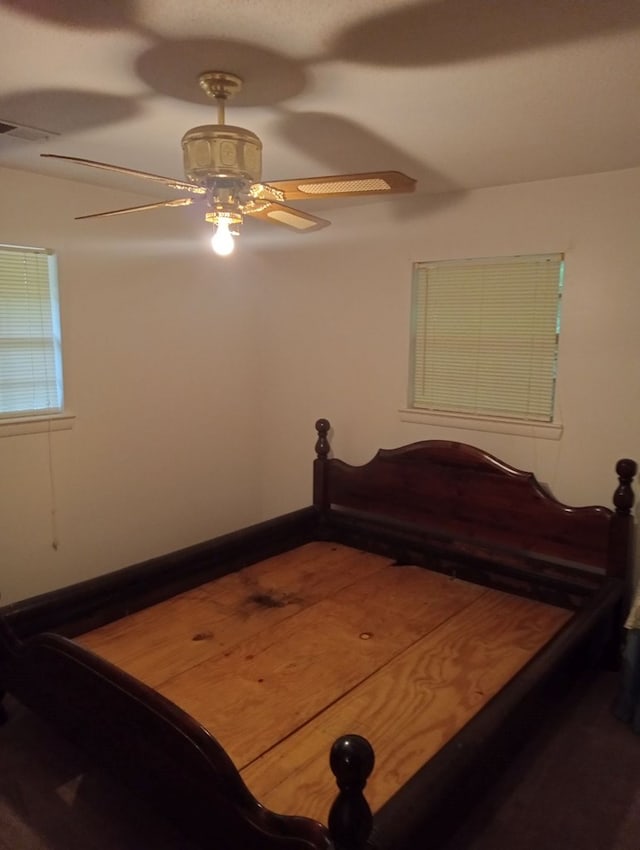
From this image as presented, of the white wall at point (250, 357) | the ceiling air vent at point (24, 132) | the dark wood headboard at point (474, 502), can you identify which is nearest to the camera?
the ceiling air vent at point (24, 132)

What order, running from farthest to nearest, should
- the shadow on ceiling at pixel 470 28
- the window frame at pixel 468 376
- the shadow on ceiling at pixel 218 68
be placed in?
the window frame at pixel 468 376
the shadow on ceiling at pixel 218 68
the shadow on ceiling at pixel 470 28

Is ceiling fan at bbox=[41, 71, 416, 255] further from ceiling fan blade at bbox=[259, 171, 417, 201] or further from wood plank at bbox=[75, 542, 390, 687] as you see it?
wood plank at bbox=[75, 542, 390, 687]

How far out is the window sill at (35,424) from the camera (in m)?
2.99

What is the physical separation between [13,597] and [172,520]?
1008 millimetres

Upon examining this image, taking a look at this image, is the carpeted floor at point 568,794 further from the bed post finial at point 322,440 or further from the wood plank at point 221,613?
the bed post finial at point 322,440

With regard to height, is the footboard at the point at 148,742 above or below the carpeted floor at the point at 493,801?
above

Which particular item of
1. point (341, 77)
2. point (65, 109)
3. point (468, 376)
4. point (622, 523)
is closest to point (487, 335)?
point (468, 376)

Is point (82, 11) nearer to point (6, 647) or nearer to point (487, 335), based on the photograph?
point (6, 647)

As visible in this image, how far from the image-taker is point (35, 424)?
3.09 metres

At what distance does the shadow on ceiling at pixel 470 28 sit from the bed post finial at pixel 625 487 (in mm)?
1803

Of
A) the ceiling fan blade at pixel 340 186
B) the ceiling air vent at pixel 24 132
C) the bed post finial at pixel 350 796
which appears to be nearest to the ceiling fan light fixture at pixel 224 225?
the ceiling fan blade at pixel 340 186

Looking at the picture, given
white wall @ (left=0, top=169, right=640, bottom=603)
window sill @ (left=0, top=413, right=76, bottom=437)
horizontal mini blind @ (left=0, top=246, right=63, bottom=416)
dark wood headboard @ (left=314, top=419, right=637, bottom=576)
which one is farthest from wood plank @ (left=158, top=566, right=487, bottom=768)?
horizontal mini blind @ (left=0, top=246, right=63, bottom=416)

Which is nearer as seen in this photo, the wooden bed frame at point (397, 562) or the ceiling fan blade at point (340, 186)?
the wooden bed frame at point (397, 562)

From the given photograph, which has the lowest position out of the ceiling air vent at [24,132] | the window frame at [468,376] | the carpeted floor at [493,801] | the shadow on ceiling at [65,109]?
the carpeted floor at [493,801]
